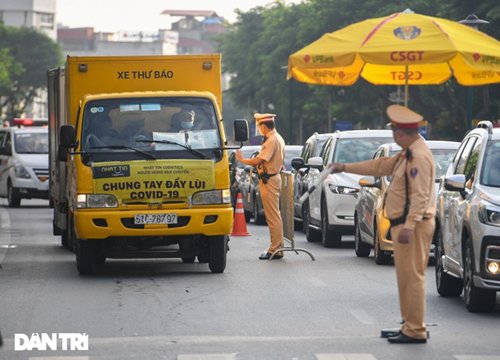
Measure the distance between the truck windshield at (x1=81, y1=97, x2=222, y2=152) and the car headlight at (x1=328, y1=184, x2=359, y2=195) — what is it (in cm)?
541

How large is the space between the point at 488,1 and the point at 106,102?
2874 cm

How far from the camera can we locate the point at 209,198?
690 inches

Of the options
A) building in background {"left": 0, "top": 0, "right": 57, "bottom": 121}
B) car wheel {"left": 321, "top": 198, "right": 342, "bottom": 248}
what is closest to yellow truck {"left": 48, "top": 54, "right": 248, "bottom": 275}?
car wheel {"left": 321, "top": 198, "right": 342, "bottom": 248}

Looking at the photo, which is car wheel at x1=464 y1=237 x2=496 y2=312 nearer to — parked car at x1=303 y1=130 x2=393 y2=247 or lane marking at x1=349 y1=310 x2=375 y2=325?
lane marking at x1=349 y1=310 x2=375 y2=325

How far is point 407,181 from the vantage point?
39.1 feet

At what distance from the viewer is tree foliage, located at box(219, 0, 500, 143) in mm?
50906

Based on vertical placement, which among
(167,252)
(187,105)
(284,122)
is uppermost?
(187,105)

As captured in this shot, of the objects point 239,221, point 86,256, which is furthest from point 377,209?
point 239,221

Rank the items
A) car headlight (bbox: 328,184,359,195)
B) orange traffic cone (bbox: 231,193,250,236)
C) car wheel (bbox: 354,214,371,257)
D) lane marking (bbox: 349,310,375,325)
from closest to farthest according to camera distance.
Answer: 1. lane marking (bbox: 349,310,375,325)
2. car wheel (bbox: 354,214,371,257)
3. car headlight (bbox: 328,184,359,195)
4. orange traffic cone (bbox: 231,193,250,236)

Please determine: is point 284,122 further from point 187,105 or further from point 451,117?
point 187,105

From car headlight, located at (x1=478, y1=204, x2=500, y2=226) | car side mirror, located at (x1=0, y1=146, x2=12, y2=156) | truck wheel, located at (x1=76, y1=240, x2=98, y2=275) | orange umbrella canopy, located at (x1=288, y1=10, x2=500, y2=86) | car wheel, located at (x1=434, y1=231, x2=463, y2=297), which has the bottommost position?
car side mirror, located at (x1=0, y1=146, x2=12, y2=156)

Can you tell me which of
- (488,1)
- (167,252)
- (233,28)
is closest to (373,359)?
(167,252)

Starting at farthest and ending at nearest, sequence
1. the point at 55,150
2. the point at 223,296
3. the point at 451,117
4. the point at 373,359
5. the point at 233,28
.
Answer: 1. the point at 233,28
2. the point at 451,117
3. the point at 55,150
4. the point at 223,296
5. the point at 373,359

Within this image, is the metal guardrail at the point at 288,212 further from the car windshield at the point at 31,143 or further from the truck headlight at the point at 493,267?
the car windshield at the point at 31,143
